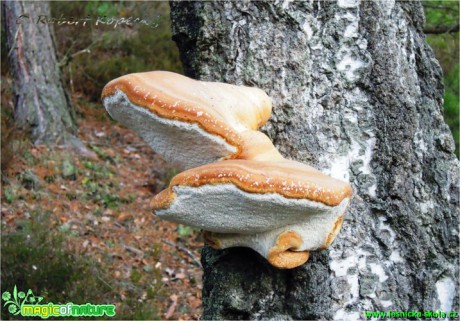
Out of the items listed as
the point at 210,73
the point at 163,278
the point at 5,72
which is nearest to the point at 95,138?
the point at 5,72

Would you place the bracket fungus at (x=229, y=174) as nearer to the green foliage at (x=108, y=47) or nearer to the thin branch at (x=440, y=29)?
the thin branch at (x=440, y=29)

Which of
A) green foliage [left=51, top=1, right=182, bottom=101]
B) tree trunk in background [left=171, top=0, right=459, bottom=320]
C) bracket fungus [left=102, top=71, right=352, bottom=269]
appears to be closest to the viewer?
bracket fungus [left=102, top=71, right=352, bottom=269]

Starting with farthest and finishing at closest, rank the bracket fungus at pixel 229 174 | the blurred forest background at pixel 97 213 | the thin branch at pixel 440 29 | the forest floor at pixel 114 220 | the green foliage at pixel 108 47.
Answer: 1. the green foliage at pixel 108 47
2. the thin branch at pixel 440 29
3. the forest floor at pixel 114 220
4. the blurred forest background at pixel 97 213
5. the bracket fungus at pixel 229 174

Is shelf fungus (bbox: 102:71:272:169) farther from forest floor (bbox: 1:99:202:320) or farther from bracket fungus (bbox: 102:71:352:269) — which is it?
forest floor (bbox: 1:99:202:320)

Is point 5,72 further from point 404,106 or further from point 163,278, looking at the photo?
point 404,106

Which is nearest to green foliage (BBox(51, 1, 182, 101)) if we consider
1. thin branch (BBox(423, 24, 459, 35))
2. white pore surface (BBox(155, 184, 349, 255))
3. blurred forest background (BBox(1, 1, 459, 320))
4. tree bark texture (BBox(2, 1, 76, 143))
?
blurred forest background (BBox(1, 1, 459, 320))

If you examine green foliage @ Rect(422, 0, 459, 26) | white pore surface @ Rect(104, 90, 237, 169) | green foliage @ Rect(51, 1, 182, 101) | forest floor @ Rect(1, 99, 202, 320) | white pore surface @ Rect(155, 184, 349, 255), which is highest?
white pore surface @ Rect(104, 90, 237, 169)

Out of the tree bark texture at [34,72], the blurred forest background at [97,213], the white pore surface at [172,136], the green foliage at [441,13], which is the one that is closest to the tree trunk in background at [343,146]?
the white pore surface at [172,136]
